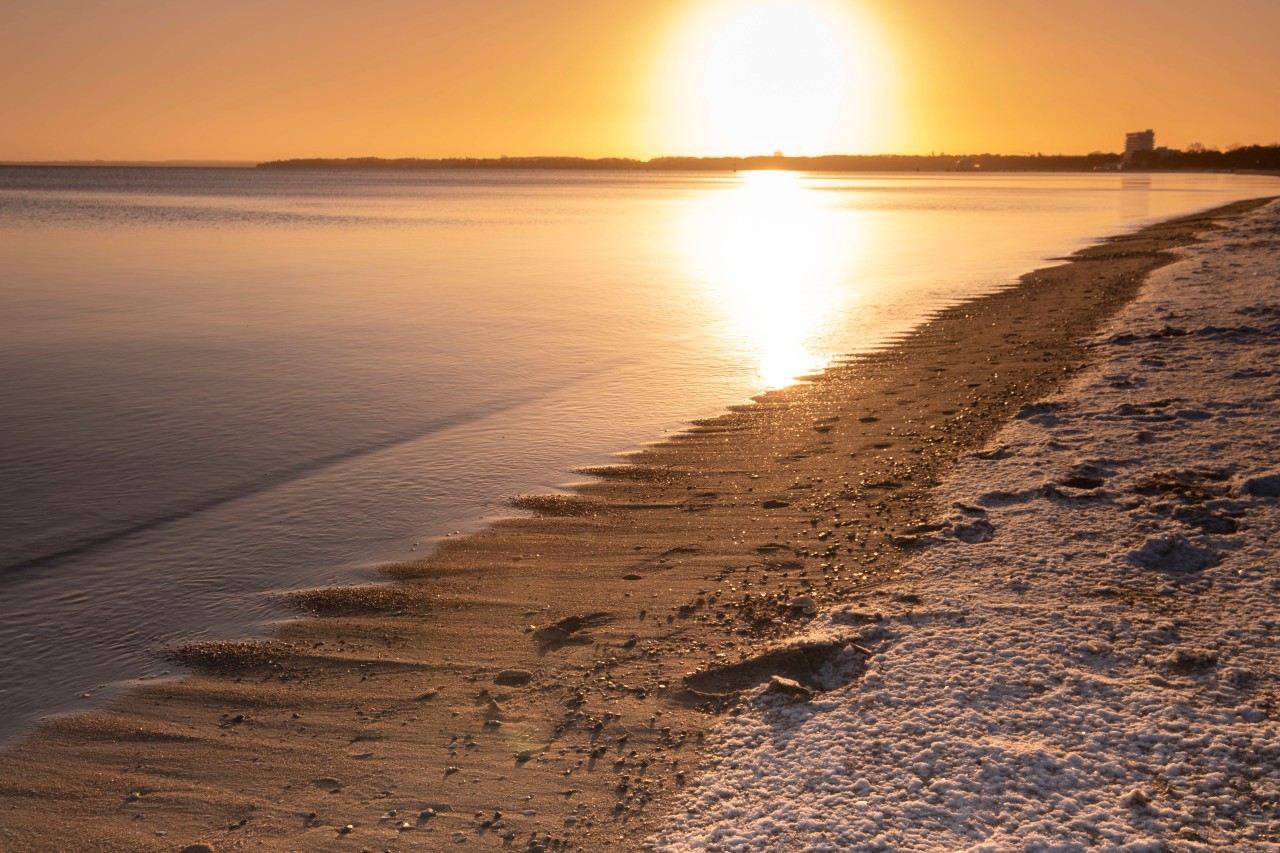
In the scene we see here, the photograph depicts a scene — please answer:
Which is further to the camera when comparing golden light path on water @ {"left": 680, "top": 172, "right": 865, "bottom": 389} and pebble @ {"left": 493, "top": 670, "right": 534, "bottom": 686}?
golden light path on water @ {"left": 680, "top": 172, "right": 865, "bottom": 389}

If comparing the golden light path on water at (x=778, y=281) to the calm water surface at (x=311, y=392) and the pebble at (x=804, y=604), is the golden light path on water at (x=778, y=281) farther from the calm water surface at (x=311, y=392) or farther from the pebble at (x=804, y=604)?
the pebble at (x=804, y=604)

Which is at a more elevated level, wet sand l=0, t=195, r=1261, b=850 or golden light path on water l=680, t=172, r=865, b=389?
golden light path on water l=680, t=172, r=865, b=389

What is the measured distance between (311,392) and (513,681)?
31.5 feet

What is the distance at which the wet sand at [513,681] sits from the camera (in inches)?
165

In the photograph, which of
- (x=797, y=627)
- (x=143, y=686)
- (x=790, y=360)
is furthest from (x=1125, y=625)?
(x=790, y=360)

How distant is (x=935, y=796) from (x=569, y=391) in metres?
10.1

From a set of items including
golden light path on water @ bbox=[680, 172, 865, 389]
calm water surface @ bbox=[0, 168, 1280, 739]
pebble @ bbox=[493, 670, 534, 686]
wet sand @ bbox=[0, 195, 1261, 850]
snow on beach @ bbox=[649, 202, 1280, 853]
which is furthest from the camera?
golden light path on water @ bbox=[680, 172, 865, 389]

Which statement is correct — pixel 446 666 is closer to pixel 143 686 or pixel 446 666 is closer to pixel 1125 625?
pixel 143 686

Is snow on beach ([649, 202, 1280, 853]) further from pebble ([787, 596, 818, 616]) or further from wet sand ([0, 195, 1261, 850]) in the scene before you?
wet sand ([0, 195, 1261, 850])

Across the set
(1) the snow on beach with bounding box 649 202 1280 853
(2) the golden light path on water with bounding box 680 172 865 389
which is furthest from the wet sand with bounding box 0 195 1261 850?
(2) the golden light path on water with bounding box 680 172 865 389

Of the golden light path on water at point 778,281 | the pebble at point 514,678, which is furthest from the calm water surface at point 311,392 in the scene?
the pebble at point 514,678

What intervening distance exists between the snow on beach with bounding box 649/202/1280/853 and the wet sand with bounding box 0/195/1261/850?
36 cm

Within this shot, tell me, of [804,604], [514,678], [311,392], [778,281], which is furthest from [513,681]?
[778,281]

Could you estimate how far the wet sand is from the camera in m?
4.18
